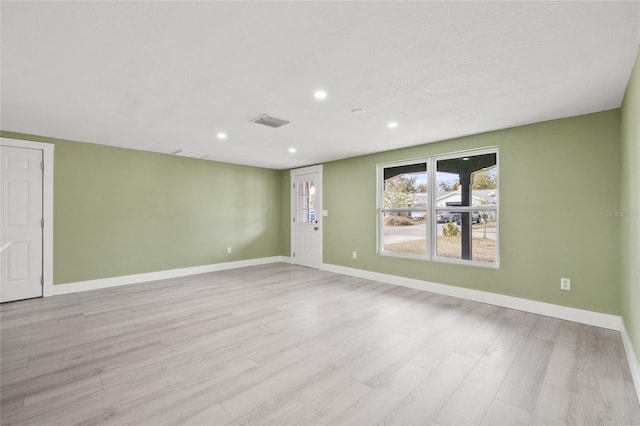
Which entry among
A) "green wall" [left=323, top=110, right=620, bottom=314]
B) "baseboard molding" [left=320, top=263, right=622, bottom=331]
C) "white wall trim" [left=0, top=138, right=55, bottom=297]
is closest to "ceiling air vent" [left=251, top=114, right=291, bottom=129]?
"green wall" [left=323, top=110, right=620, bottom=314]

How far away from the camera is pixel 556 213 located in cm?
342

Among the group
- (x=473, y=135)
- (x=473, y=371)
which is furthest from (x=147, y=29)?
(x=473, y=135)

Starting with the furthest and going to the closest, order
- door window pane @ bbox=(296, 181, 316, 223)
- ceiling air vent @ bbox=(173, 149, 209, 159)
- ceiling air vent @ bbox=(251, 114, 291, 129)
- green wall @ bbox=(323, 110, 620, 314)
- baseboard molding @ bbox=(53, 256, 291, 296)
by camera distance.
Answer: door window pane @ bbox=(296, 181, 316, 223) < ceiling air vent @ bbox=(173, 149, 209, 159) < baseboard molding @ bbox=(53, 256, 291, 296) < ceiling air vent @ bbox=(251, 114, 291, 129) < green wall @ bbox=(323, 110, 620, 314)

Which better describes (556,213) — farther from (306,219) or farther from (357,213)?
(306,219)

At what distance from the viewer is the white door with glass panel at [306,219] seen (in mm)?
6434

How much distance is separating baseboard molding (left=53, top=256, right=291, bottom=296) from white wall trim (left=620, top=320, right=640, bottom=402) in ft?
18.8

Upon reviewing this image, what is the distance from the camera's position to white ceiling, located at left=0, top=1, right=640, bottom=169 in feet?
5.41

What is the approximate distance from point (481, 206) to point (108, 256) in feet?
19.2

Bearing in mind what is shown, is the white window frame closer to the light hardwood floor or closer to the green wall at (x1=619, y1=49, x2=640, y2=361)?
the light hardwood floor

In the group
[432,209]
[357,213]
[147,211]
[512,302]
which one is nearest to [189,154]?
[147,211]

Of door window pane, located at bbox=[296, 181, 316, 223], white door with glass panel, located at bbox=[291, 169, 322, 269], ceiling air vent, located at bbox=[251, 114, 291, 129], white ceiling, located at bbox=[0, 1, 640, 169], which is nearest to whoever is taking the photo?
white ceiling, located at bbox=[0, 1, 640, 169]

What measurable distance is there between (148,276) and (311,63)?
15.9ft

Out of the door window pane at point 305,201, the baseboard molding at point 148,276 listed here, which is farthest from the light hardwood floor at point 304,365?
the door window pane at point 305,201

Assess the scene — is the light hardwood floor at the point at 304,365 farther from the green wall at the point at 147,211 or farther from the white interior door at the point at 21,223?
the green wall at the point at 147,211
